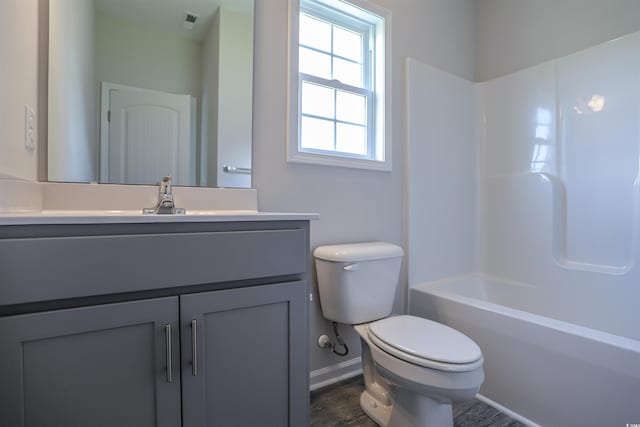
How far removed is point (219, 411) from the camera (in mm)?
911

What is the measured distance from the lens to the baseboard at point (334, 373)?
167cm

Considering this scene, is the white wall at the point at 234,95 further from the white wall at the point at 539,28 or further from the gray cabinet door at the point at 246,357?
the white wall at the point at 539,28

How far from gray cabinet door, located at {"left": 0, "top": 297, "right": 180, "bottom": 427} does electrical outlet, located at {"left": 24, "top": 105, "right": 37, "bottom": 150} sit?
645 mm

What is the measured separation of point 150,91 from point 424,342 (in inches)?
59.3

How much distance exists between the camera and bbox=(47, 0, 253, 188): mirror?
1.19 meters

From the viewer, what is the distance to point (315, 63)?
1783mm

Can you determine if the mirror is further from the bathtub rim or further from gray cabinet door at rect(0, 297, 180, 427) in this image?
the bathtub rim

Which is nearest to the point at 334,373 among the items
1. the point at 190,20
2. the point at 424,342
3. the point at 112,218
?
the point at 424,342

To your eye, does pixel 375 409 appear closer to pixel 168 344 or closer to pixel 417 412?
pixel 417 412

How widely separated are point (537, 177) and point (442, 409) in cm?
158

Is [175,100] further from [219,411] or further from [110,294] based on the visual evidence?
[219,411]

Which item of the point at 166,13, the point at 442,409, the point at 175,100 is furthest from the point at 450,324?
the point at 166,13

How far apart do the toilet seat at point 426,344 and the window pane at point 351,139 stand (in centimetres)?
100

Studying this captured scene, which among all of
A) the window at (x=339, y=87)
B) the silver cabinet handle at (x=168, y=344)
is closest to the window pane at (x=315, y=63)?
the window at (x=339, y=87)
